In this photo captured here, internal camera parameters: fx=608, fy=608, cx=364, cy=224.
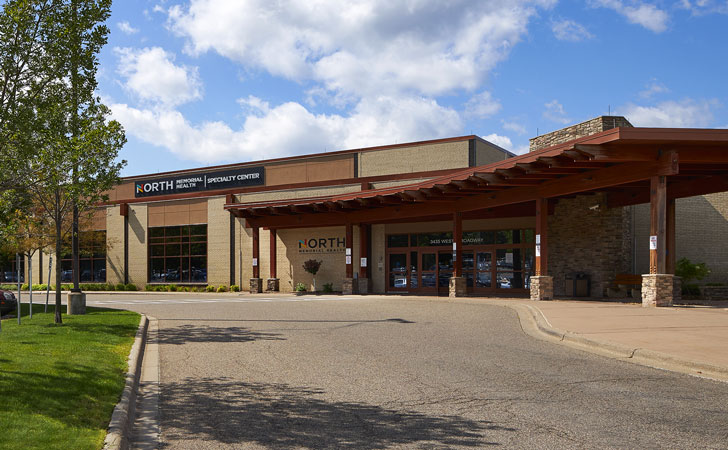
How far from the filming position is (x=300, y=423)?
20.1 ft

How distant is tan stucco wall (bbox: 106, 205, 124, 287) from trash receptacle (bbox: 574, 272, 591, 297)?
2940 centimetres

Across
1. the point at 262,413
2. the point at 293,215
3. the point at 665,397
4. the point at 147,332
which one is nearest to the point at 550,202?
the point at 293,215

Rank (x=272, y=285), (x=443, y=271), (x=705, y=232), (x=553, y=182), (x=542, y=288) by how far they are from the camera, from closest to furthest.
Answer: (x=542, y=288), (x=553, y=182), (x=705, y=232), (x=443, y=271), (x=272, y=285)

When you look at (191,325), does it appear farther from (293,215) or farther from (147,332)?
(293,215)

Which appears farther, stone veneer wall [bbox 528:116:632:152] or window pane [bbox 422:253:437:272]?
window pane [bbox 422:253:437:272]

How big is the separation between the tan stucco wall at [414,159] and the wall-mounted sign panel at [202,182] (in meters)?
7.36

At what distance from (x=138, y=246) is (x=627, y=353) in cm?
3629

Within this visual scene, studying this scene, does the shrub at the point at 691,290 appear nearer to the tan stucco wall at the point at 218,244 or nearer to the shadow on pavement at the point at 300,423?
the shadow on pavement at the point at 300,423

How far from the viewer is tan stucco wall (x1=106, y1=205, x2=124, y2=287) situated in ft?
135

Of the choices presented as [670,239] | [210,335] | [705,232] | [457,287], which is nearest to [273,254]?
[457,287]

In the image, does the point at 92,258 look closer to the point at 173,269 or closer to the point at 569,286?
the point at 173,269

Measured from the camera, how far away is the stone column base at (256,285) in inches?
1332

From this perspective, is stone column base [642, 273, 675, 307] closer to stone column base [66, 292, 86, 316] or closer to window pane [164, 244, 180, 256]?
stone column base [66, 292, 86, 316]

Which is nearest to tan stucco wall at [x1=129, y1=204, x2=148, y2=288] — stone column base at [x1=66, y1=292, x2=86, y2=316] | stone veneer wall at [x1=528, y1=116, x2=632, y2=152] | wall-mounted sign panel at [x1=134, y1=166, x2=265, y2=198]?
wall-mounted sign panel at [x1=134, y1=166, x2=265, y2=198]
